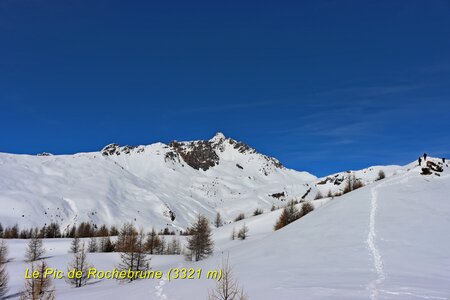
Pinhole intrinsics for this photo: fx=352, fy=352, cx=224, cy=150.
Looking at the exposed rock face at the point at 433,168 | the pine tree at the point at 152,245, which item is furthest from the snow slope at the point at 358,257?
the pine tree at the point at 152,245

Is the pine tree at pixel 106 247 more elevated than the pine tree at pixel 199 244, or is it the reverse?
the pine tree at pixel 199 244

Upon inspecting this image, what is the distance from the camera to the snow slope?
22372mm

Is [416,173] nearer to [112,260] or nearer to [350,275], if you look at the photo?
[350,275]

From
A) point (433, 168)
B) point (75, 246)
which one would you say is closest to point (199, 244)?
point (75, 246)

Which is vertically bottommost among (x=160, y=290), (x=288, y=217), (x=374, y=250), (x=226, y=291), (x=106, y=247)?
(x=106, y=247)

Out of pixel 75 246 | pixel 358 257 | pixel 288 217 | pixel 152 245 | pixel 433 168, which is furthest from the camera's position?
pixel 288 217

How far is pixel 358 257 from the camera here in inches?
1280

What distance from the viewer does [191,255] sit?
249 feet

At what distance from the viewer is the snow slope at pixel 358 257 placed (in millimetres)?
22372

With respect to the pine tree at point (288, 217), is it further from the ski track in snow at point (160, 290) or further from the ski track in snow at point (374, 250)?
the ski track in snow at point (160, 290)

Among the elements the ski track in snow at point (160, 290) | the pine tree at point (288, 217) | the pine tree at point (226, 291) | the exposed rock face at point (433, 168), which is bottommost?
the ski track in snow at point (160, 290)

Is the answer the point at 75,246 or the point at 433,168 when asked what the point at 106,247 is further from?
the point at 433,168

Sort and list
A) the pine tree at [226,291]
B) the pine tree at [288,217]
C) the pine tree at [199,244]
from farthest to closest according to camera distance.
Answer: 1. the pine tree at [288,217]
2. the pine tree at [199,244]
3. the pine tree at [226,291]

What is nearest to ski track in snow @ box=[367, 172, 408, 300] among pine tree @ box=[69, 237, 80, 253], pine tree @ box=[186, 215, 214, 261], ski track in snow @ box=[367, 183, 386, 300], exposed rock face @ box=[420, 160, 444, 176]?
ski track in snow @ box=[367, 183, 386, 300]
